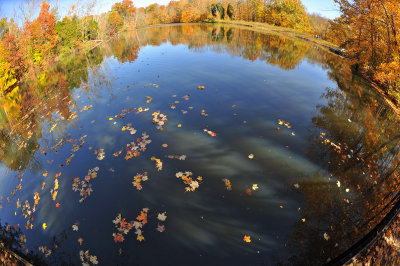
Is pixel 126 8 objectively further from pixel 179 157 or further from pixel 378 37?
pixel 179 157

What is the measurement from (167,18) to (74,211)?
88.9 meters

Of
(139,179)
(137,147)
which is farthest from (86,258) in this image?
(137,147)

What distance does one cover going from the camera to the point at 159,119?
9727 mm

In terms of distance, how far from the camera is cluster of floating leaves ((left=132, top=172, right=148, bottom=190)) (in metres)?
6.26

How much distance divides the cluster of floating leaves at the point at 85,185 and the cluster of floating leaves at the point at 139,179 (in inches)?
56.3

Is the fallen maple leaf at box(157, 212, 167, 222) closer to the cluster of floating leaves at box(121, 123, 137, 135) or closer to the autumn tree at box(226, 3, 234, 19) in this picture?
the cluster of floating leaves at box(121, 123, 137, 135)

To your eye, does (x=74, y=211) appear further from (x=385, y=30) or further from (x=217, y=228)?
(x=385, y=30)

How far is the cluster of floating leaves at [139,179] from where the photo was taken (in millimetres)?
6257

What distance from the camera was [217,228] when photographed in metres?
4.98

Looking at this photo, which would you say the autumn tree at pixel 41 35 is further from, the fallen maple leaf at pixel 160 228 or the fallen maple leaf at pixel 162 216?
the fallen maple leaf at pixel 160 228

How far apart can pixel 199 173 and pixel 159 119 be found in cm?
434

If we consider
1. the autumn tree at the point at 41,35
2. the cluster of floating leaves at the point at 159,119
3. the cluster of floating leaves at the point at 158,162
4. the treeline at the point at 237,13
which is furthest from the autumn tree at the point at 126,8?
the cluster of floating leaves at the point at 158,162

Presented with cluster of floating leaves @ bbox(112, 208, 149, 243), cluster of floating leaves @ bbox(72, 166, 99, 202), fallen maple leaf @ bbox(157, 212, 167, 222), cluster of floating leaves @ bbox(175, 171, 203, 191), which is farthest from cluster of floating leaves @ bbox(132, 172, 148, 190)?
cluster of floating leaves @ bbox(72, 166, 99, 202)

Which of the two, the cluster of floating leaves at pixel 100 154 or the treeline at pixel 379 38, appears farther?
the treeline at pixel 379 38
